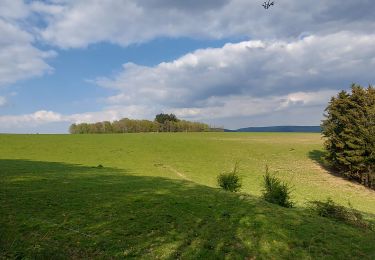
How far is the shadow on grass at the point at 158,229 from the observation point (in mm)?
11859

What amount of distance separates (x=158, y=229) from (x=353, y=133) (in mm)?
47801

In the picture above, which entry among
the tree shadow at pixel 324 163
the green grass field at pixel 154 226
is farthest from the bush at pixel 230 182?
the tree shadow at pixel 324 163

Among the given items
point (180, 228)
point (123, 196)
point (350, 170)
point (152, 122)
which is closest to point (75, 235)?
point (180, 228)

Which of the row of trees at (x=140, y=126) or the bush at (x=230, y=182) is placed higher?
the row of trees at (x=140, y=126)

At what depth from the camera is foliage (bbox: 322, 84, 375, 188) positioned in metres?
52.3

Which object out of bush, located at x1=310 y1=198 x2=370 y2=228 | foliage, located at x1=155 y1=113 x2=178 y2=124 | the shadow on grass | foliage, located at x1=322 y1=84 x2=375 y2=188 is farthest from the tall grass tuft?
foliage, located at x1=155 y1=113 x2=178 y2=124

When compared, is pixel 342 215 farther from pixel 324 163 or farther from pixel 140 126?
pixel 140 126

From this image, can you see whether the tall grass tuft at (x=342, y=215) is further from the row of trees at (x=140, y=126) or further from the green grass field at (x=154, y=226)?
the row of trees at (x=140, y=126)

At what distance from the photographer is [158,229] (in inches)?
543

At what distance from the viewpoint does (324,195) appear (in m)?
44.2

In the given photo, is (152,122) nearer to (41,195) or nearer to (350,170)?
(350,170)

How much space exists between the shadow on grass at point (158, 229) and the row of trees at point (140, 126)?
15587 centimetres

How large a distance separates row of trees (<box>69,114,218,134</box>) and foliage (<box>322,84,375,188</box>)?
12609 centimetres

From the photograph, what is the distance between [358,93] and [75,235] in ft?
175
